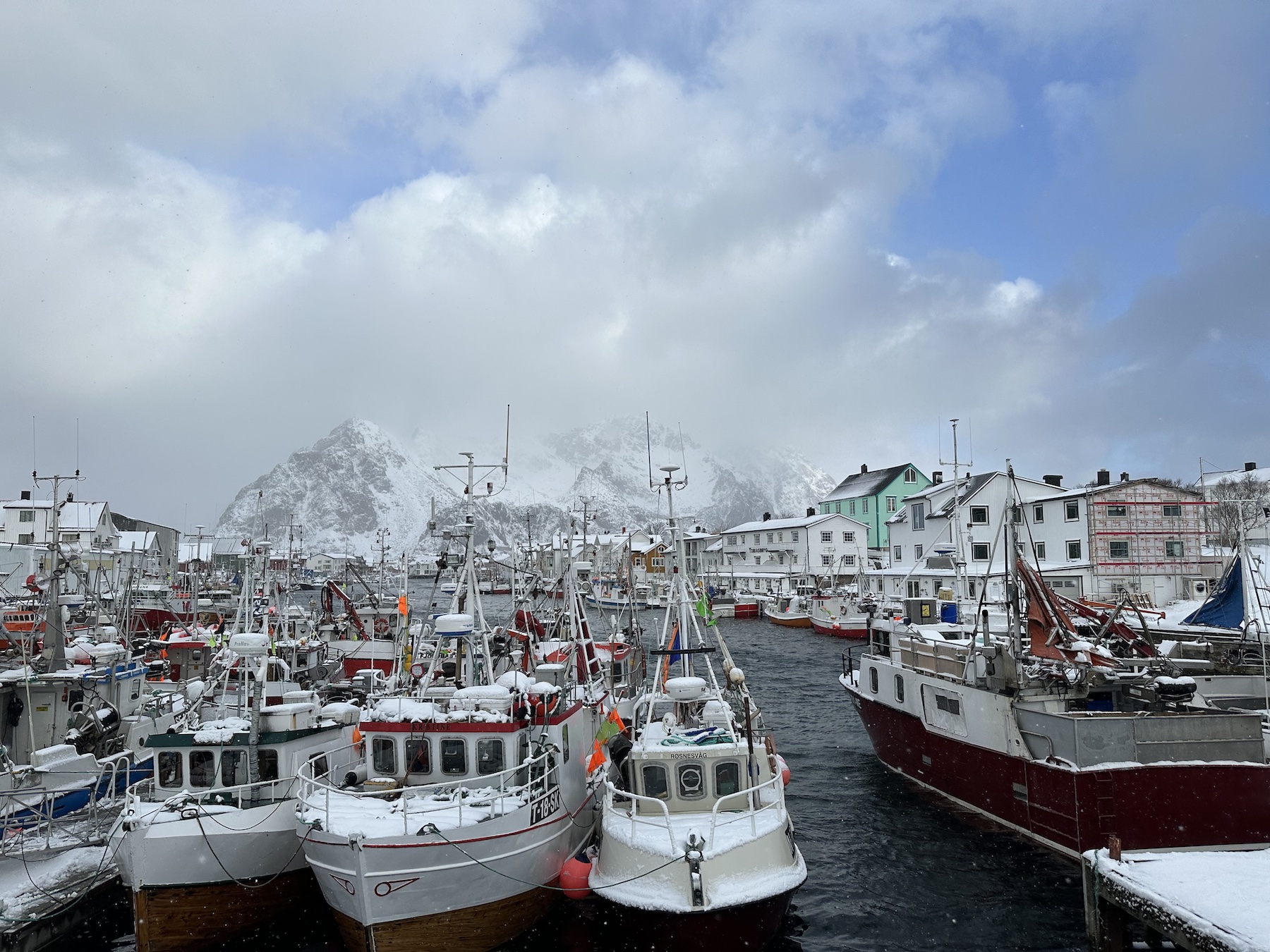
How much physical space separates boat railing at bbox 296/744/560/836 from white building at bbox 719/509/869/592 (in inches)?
3046

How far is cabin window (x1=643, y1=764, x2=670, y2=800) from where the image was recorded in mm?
16000

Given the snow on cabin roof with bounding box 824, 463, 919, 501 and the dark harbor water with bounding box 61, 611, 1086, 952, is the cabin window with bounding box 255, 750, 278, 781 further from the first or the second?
the snow on cabin roof with bounding box 824, 463, 919, 501

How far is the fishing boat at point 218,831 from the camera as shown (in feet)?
47.7

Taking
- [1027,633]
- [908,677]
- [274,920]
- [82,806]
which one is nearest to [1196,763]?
[1027,633]

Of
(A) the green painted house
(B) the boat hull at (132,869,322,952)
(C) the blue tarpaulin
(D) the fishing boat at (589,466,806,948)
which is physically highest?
(A) the green painted house

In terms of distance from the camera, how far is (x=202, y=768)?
1652cm

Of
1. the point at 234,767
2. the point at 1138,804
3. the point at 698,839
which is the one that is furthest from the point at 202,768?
the point at 1138,804

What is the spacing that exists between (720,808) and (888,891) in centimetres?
563

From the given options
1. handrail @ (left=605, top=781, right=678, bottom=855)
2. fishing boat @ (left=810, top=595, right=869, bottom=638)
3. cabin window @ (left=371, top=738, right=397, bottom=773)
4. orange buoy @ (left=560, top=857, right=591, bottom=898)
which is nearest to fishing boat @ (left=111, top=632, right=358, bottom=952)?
cabin window @ (left=371, top=738, right=397, bottom=773)

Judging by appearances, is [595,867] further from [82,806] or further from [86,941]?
[82,806]

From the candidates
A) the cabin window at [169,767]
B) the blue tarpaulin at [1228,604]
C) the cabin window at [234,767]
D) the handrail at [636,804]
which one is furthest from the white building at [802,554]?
the cabin window at [169,767]

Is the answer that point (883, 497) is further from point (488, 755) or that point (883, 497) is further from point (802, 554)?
point (488, 755)

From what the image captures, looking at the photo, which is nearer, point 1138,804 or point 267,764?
point 267,764

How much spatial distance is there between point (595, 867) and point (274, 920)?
21.2 ft
